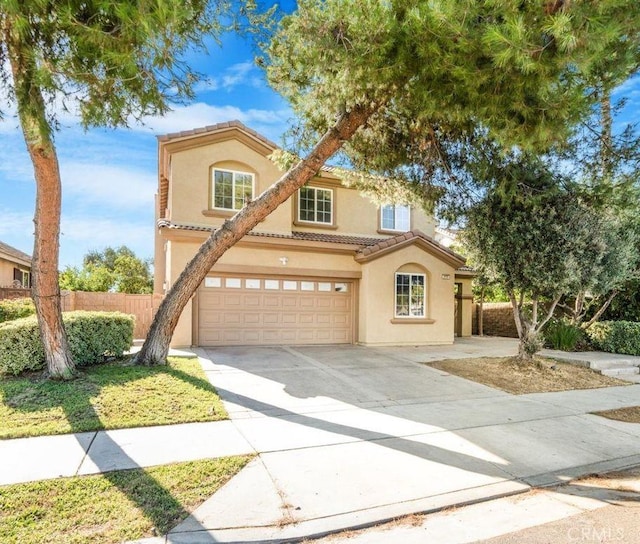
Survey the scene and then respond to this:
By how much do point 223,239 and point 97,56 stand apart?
14.1 ft

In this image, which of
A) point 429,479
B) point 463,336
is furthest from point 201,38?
point 463,336

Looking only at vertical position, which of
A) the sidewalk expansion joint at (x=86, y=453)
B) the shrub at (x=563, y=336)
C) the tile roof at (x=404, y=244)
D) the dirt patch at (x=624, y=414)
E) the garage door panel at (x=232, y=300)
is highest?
the tile roof at (x=404, y=244)

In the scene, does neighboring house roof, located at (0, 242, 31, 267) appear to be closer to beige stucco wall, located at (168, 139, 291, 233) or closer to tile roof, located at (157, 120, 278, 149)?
beige stucco wall, located at (168, 139, 291, 233)

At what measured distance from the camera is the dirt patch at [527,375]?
29.9ft

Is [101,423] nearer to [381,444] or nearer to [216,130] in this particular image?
[381,444]

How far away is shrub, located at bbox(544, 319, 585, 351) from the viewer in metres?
13.5

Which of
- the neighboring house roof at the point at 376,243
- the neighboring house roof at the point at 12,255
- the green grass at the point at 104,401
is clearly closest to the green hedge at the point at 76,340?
the green grass at the point at 104,401

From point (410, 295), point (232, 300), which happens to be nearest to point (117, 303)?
point (232, 300)

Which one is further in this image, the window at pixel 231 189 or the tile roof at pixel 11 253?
the tile roof at pixel 11 253

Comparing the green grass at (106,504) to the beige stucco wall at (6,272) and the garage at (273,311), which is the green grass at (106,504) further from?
the beige stucco wall at (6,272)

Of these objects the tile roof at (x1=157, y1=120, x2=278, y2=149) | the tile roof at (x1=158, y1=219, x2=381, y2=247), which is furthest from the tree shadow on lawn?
the tile roof at (x1=157, y1=120, x2=278, y2=149)

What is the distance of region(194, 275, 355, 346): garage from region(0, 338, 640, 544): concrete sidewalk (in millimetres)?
4335

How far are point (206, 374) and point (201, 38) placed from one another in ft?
20.8

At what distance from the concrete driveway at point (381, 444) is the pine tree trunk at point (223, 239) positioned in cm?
135
